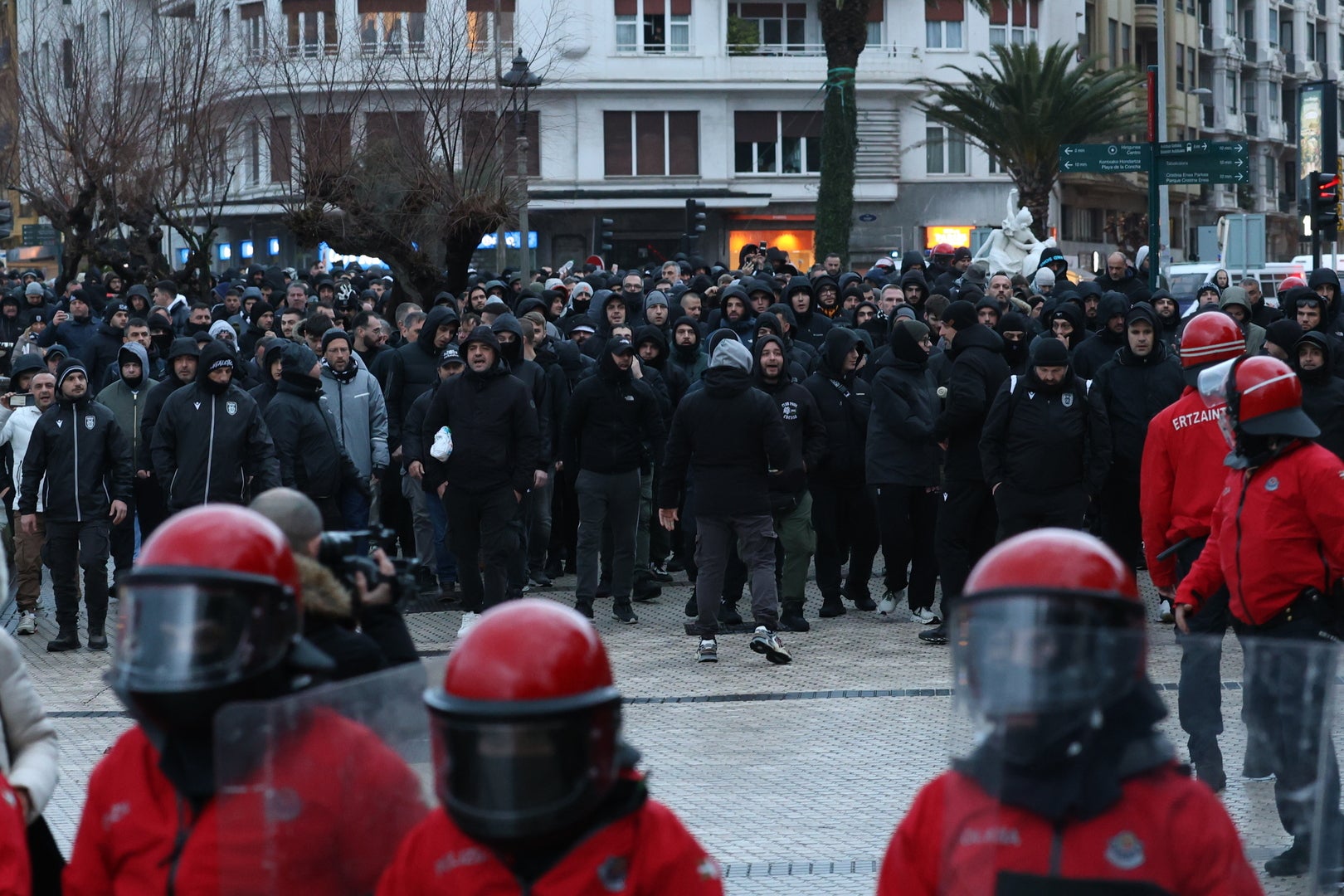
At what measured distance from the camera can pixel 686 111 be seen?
165 ft

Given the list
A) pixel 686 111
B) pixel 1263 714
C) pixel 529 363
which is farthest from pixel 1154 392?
pixel 686 111

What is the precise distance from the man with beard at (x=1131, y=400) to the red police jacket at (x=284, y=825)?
8283 mm

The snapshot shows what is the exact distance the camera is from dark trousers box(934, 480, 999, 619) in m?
10.5

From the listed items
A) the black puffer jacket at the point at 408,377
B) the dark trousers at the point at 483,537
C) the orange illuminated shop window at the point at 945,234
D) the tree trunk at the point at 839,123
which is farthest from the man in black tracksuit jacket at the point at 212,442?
the orange illuminated shop window at the point at 945,234

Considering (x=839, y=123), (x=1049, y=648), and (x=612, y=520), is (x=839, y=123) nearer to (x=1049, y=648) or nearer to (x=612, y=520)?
(x=612, y=520)

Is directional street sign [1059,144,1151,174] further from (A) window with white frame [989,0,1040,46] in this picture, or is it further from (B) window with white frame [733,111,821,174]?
(A) window with white frame [989,0,1040,46]

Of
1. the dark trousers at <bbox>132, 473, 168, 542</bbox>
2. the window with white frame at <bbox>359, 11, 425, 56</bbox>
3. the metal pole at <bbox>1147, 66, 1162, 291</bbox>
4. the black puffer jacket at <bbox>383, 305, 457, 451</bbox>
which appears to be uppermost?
the window with white frame at <bbox>359, 11, 425, 56</bbox>

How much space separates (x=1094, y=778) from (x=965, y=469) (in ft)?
26.0

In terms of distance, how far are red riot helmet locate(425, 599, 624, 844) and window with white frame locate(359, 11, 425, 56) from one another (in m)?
20.4

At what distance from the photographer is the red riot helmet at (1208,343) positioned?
309 inches

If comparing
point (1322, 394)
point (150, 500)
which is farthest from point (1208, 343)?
point (150, 500)

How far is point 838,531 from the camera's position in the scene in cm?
1177

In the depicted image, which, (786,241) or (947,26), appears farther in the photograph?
(786,241)

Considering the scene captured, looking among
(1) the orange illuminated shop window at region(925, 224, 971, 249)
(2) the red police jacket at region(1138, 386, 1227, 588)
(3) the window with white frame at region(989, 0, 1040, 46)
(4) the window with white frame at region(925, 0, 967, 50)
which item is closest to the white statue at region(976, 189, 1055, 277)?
(2) the red police jacket at region(1138, 386, 1227, 588)
